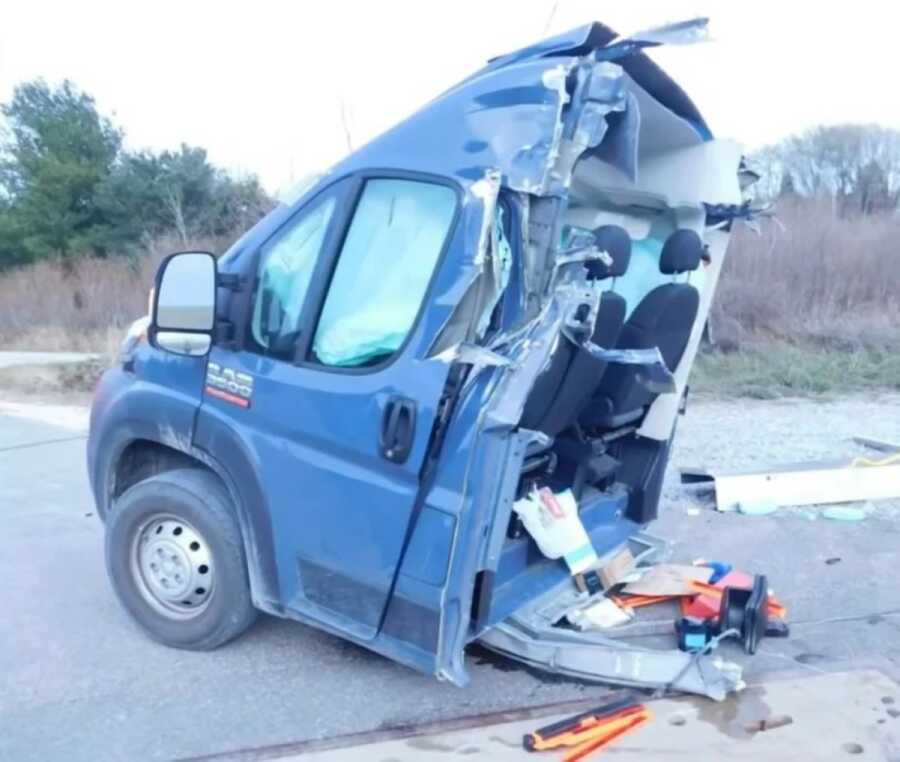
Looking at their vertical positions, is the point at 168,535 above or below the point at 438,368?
below

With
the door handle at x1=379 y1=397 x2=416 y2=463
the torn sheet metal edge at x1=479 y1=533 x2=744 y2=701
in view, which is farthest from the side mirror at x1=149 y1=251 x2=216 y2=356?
the torn sheet metal edge at x1=479 y1=533 x2=744 y2=701

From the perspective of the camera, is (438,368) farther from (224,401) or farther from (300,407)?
(224,401)

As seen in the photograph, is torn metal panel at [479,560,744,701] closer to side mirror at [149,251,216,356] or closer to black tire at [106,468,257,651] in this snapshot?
black tire at [106,468,257,651]

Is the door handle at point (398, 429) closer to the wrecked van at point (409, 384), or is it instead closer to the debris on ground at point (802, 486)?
the wrecked van at point (409, 384)

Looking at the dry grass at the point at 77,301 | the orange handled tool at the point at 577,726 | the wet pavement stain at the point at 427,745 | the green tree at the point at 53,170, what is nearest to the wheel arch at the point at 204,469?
the wet pavement stain at the point at 427,745

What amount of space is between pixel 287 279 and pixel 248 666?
172 cm

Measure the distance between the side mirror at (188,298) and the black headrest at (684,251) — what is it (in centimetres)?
217

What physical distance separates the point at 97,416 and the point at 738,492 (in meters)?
4.26

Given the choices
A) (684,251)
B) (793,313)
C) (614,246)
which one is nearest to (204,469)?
(614,246)

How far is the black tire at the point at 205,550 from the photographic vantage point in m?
4.33

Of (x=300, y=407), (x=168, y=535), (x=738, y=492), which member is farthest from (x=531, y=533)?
(x=738, y=492)

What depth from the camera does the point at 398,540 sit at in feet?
12.6

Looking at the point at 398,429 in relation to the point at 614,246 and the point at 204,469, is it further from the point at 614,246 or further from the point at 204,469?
the point at 614,246

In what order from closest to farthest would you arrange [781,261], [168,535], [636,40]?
[636,40]
[168,535]
[781,261]
